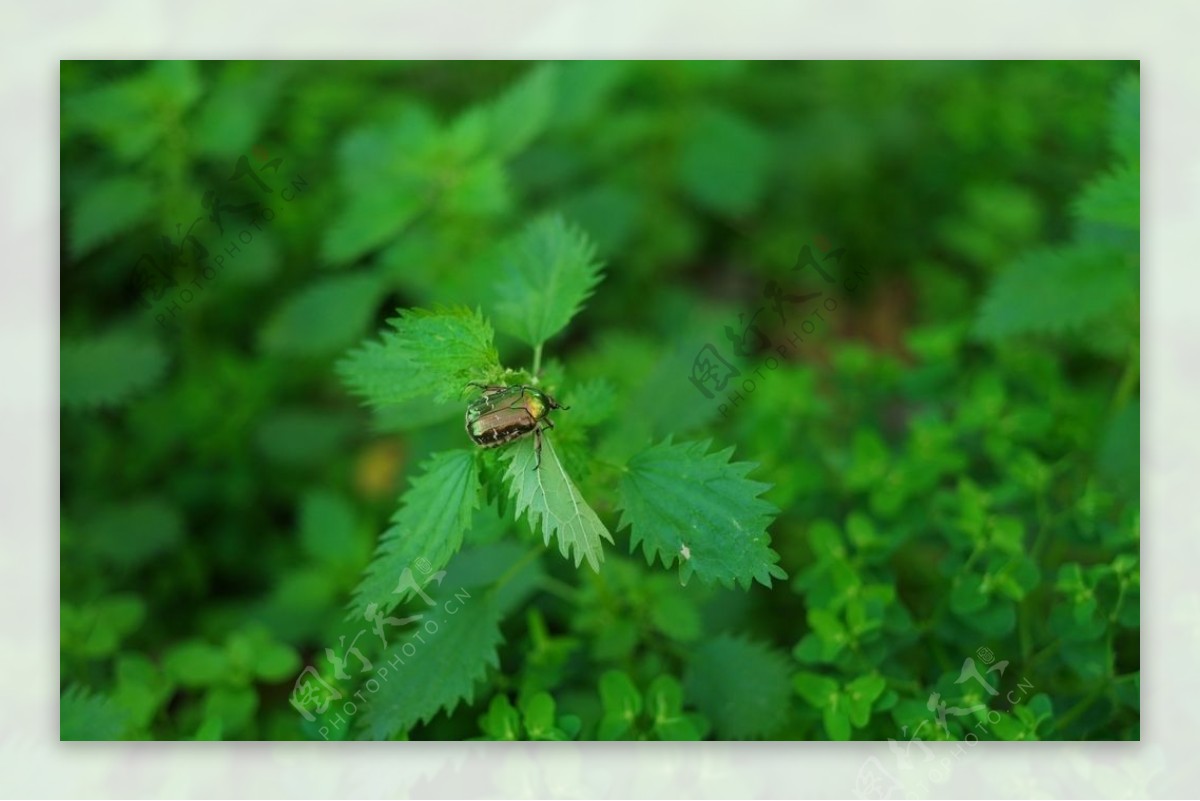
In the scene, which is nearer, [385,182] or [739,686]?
[739,686]

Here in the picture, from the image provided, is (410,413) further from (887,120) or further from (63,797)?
(887,120)

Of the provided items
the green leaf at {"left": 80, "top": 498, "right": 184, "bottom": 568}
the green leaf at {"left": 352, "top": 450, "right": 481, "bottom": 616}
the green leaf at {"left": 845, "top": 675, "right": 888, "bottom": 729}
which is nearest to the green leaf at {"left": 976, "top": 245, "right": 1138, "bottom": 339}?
the green leaf at {"left": 845, "top": 675, "right": 888, "bottom": 729}

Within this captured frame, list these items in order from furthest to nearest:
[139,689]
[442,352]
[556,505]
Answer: [139,689], [442,352], [556,505]

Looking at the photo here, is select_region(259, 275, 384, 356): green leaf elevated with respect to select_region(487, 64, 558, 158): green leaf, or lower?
lower

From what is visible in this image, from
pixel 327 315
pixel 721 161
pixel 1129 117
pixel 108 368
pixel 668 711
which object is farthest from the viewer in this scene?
pixel 721 161

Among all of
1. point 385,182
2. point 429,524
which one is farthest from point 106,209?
point 429,524

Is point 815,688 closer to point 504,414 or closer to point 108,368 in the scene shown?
point 504,414

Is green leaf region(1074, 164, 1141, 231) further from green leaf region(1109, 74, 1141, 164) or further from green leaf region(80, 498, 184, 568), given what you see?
green leaf region(80, 498, 184, 568)
